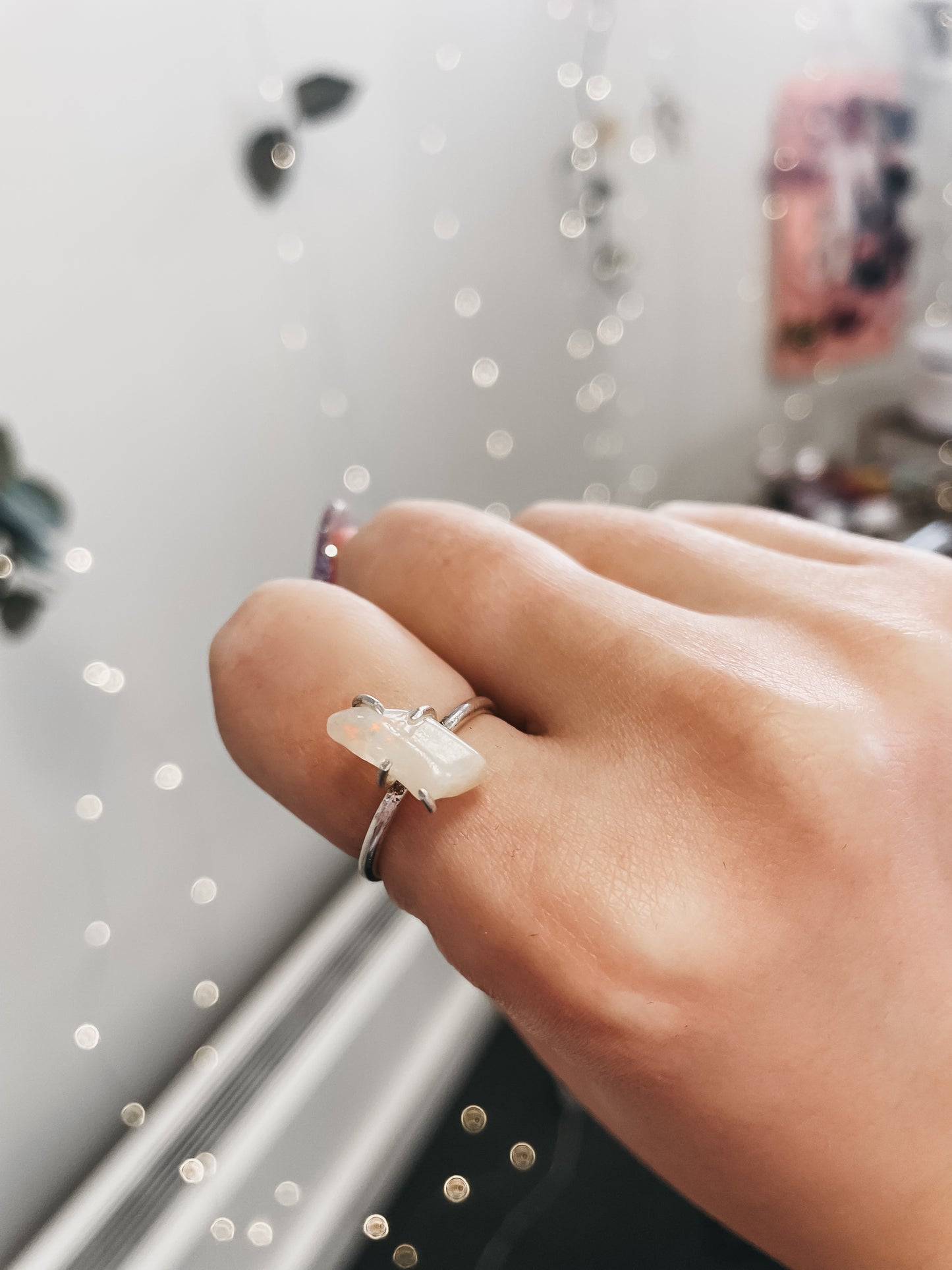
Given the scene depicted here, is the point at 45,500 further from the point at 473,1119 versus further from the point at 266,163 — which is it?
the point at 473,1119

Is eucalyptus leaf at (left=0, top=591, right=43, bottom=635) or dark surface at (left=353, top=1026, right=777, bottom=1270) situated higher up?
eucalyptus leaf at (left=0, top=591, right=43, bottom=635)

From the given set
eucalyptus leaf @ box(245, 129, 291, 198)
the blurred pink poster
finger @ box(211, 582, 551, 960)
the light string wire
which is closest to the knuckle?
finger @ box(211, 582, 551, 960)

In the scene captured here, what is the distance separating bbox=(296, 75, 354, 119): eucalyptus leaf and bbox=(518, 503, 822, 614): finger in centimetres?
38

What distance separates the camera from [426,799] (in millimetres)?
268

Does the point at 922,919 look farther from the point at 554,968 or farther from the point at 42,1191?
the point at 42,1191

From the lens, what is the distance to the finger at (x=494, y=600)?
32 cm

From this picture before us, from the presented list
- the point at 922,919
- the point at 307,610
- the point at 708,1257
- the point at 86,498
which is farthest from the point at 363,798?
the point at 708,1257

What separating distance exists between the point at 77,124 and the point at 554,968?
477mm

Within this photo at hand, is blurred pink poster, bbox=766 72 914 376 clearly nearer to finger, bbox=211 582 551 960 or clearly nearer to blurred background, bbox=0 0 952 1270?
→ blurred background, bbox=0 0 952 1270

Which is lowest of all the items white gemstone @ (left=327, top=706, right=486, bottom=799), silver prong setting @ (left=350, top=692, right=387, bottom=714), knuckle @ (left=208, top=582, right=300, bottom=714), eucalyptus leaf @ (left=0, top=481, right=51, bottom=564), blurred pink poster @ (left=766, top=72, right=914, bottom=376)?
white gemstone @ (left=327, top=706, right=486, bottom=799)

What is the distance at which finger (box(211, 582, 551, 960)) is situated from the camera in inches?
10.8

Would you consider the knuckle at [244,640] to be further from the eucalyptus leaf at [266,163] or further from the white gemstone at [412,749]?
the eucalyptus leaf at [266,163]

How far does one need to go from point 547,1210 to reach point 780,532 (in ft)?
1.84

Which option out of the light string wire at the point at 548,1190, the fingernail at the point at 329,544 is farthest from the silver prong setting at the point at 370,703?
the light string wire at the point at 548,1190
